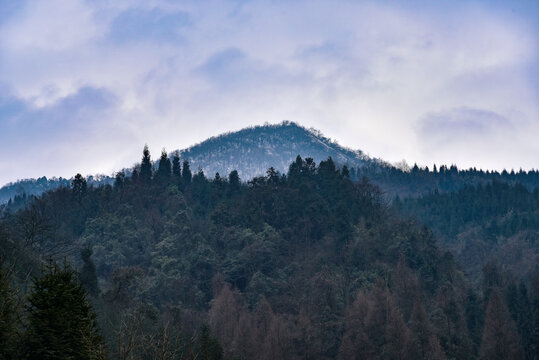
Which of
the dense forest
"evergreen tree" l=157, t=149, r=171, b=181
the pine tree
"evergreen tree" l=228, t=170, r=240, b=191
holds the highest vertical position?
"evergreen tree" l=157, t=149, r=171, b=181

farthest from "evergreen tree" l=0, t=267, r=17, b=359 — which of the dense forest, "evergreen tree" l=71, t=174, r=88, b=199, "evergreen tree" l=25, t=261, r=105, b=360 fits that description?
"evergreen tree" l=71, t=174, r=88, b=199

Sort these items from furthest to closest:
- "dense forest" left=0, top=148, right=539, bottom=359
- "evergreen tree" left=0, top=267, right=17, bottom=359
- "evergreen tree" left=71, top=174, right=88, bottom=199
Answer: "evergreen tree" left=71, top=174, right=88, bottom=199
"dense forest" left=0, top=148, right=539, bottom=359
"evergreen tree" left=0, top=267, right=17, bottom=359

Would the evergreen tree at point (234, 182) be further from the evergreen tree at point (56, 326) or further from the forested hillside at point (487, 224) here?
the evergreen tree at point (56, 326)

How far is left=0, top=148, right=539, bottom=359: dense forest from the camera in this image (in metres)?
57.6

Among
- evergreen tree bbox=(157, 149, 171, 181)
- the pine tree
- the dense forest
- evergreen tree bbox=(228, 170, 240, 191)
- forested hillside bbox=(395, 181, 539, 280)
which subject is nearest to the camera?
the pine tree

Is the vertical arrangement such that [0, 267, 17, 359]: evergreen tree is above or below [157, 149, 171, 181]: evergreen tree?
below

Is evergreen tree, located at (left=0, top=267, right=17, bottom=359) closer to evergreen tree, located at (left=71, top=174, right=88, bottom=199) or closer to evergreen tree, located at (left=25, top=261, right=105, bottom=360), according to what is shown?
evergreen tree, located at (left=25, top=261, right=105, bottom=360)

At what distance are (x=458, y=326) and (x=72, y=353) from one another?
55.8 metres

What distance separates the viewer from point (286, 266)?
81250 mm

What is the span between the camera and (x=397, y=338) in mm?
56125

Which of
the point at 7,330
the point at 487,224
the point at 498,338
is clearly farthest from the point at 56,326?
the point at 487,224

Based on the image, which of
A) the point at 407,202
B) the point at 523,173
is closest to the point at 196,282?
the point at 407,202

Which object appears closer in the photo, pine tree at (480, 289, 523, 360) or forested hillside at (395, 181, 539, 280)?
pine tree at (480, 289, 523, 360)

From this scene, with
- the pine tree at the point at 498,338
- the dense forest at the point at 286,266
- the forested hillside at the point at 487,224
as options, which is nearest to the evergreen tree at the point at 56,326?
the dense forest at the point at 286,266
